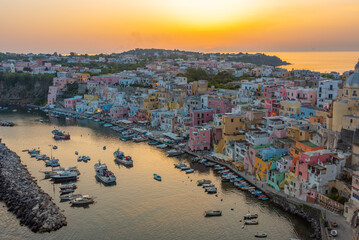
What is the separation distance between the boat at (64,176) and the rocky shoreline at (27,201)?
46.5 inches

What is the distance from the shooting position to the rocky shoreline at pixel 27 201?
16.5 metres

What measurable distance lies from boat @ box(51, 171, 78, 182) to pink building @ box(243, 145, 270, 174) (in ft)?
34.5

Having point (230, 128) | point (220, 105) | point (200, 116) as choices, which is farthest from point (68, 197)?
point (220, 105)

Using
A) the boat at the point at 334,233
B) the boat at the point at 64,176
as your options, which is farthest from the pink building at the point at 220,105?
the boat at the point at 334,233

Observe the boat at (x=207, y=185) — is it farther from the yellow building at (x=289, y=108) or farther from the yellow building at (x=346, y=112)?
the yellow building at (x=289, y=108)

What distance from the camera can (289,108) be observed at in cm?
2791

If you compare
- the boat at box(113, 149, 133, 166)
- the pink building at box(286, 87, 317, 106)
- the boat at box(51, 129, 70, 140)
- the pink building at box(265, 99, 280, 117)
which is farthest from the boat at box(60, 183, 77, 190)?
the pink building at box(286, 87, 317, 106)

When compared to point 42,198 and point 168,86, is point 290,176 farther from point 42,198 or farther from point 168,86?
point 168,86

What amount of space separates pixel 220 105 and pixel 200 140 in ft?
26.0

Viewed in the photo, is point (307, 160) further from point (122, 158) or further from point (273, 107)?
point (122, 158)

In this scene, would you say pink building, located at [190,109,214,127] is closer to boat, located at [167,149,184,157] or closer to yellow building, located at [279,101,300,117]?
boat, located at [167,149,184,157]

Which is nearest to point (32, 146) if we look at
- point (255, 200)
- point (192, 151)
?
point (192, 151)

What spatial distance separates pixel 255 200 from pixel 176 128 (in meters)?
14.4

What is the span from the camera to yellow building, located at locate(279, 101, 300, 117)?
2747 centimetres
